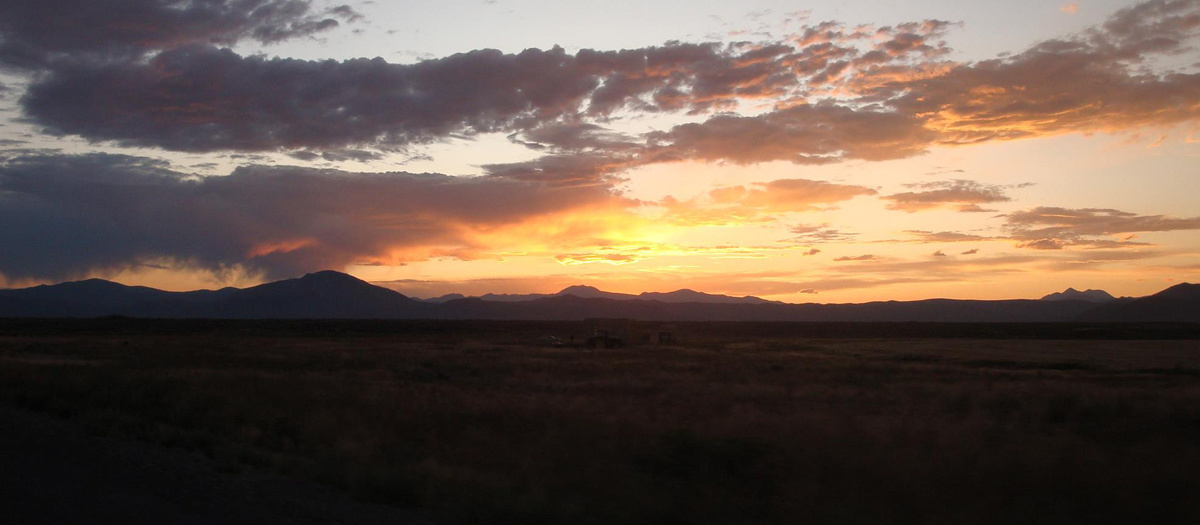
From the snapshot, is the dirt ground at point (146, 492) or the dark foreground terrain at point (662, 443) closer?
the dirt ground at point (146, 492)

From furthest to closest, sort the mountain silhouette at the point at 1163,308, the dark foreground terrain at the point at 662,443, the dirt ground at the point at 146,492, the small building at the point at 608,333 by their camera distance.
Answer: the mountain silhouette at the point at 1163,308
the small building at the point at 608,333
the dark foreground terrain at the point at 662,443
the dirt ground at the point at 146,492

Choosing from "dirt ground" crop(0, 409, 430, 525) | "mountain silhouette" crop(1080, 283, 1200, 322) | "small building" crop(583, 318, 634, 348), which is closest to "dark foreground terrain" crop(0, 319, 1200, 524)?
"dirt ground" crop(0, 409, 430, 525)

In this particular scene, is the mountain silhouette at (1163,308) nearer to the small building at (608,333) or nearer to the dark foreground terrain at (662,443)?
the small building at (608,333)

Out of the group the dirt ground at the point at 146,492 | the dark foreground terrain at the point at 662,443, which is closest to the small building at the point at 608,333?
the dark foreground terrain at the point at 662,443

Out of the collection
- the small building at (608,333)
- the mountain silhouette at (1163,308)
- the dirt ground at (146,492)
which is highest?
the mountain silhouette at (1163,308)

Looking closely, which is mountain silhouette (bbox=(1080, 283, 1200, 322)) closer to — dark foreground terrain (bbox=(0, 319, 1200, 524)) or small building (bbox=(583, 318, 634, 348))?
small building (bbox=(583, 318, 634, 348))

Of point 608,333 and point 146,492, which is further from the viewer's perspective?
point 608,333

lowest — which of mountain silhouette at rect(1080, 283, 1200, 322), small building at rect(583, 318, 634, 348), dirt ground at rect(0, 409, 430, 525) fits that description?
dirt ground at rect(0, 409, 430, 525)

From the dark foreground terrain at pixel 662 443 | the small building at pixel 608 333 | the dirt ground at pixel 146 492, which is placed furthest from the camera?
the small building at pixel 608 333

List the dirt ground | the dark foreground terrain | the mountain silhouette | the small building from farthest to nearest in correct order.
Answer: the mountain silhouette
the small building
the dark foreground terrain
the dirt ground

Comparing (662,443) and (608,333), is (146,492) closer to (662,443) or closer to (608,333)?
(662,443)

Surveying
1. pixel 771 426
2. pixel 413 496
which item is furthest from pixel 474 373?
pixel 413 496

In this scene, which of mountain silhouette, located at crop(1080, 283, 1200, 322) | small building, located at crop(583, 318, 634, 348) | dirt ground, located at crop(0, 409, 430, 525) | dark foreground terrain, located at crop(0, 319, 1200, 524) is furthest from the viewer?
mountain silhouette, located at crop(1080, 283, 1200, 322)

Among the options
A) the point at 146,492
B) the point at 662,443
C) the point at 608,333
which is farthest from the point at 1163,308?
the point at 146,492
